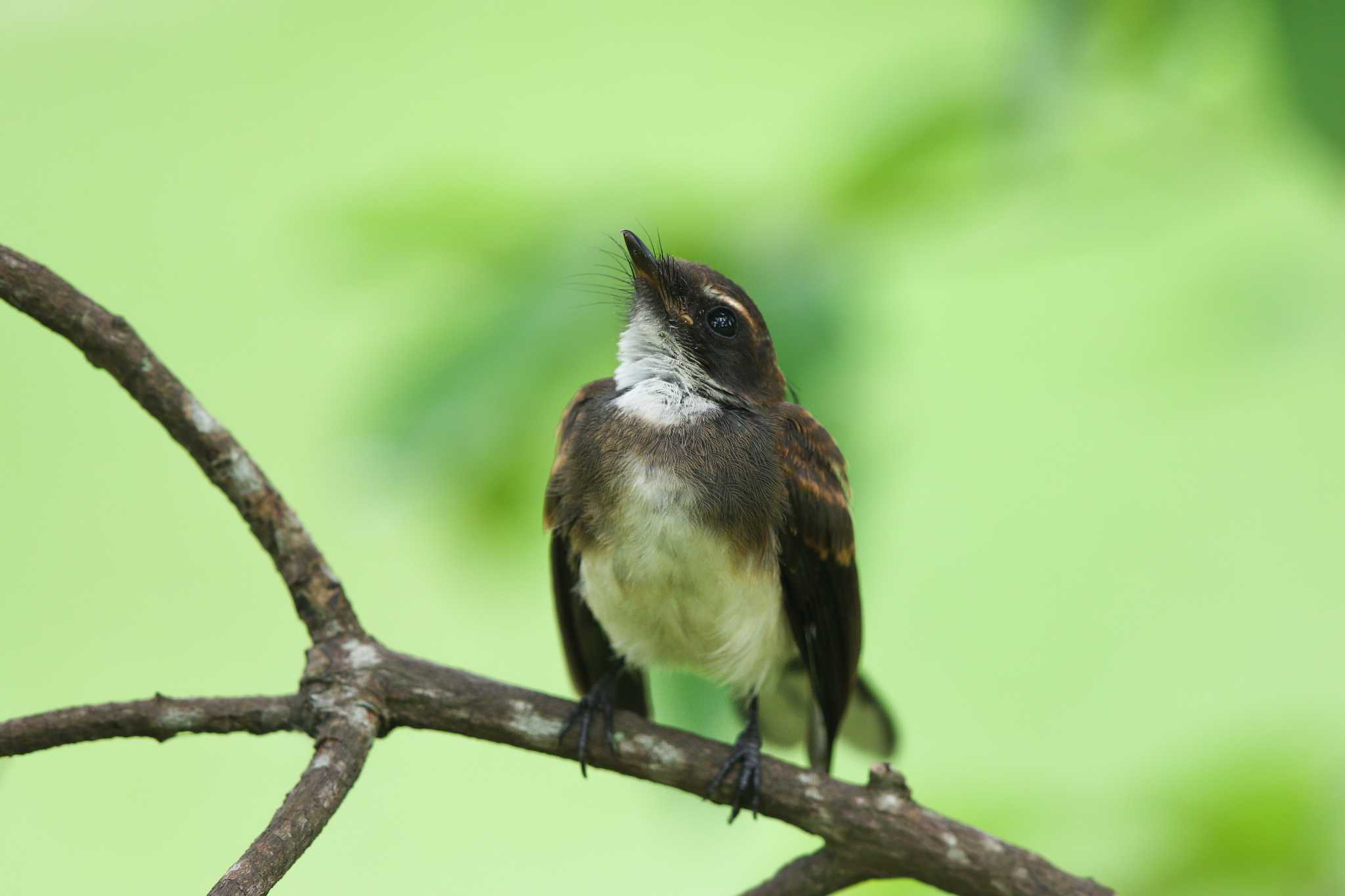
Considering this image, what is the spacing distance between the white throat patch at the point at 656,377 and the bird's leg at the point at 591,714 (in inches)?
27.7

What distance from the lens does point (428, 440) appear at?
8.03 feet

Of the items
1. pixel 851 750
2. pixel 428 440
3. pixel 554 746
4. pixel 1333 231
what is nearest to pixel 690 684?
pixel 554 746

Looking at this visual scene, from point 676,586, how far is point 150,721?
51.5 inches

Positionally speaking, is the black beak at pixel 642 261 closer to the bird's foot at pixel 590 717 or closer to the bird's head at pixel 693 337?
the bird's head at pixel 693 337

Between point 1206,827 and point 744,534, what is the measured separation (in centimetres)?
123

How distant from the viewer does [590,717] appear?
294 cm

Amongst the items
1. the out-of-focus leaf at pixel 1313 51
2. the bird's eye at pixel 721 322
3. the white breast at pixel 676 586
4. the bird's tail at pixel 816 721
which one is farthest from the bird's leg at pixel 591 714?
the out-of-focus leaf at pixel 1313 51

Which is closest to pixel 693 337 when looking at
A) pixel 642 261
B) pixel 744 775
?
pixel 642 261

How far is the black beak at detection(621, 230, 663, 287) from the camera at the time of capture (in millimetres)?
3121

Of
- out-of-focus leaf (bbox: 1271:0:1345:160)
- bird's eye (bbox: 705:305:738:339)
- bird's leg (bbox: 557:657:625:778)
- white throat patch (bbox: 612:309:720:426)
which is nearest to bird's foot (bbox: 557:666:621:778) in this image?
bird's leg (bbox: 557:657:625:778)

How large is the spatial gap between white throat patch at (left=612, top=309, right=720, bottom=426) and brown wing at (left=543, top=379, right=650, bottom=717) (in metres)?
0.13

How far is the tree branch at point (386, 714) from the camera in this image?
2.41 meters

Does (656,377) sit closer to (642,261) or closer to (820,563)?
(642,261)

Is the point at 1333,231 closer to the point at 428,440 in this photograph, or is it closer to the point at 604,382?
the point at 604,382
